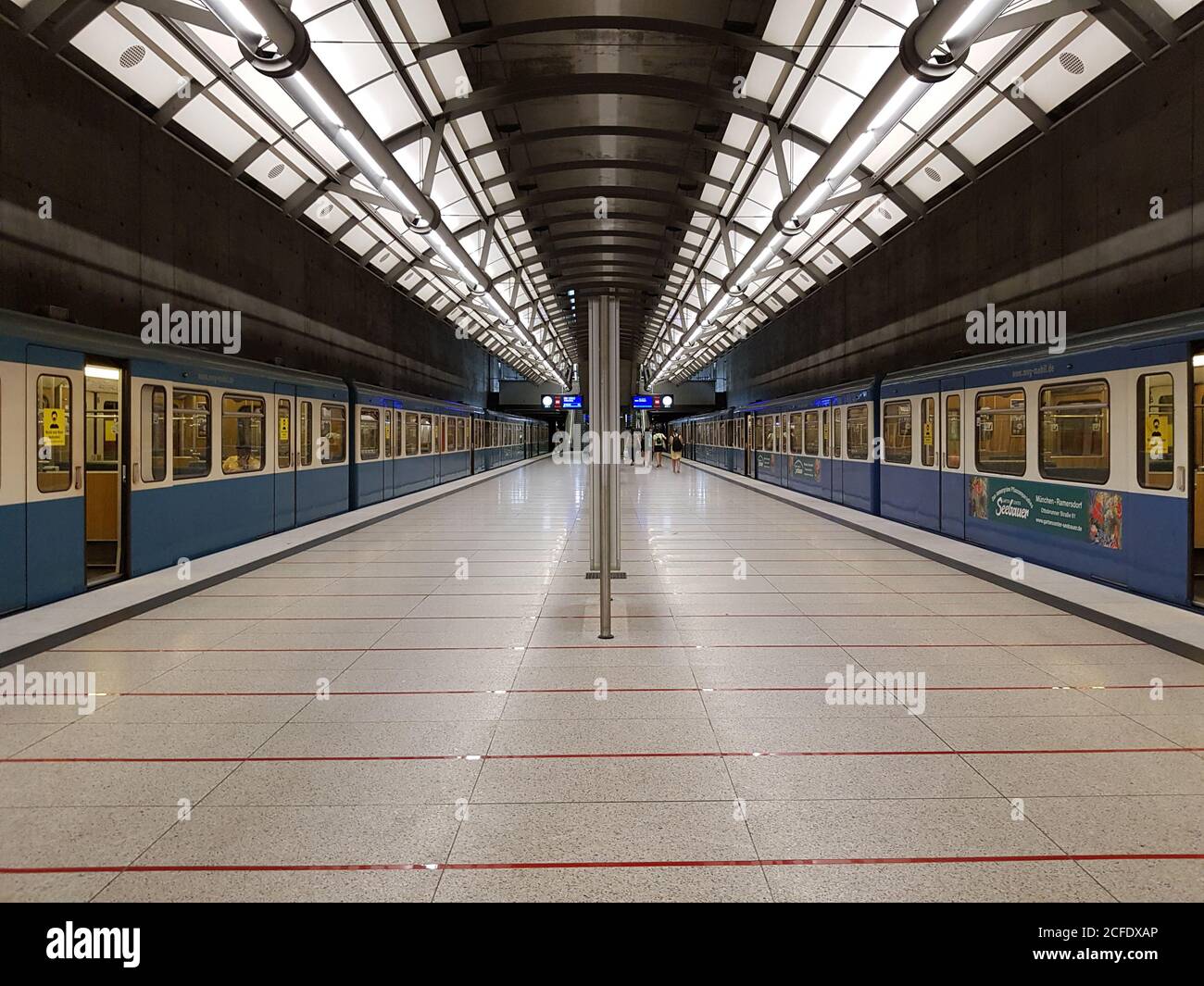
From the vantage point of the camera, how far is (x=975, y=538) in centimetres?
1044

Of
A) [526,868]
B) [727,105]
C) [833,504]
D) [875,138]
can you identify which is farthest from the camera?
[833,504]

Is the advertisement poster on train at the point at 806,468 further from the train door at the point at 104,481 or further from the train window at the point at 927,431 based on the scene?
the train door at the point at 104,481

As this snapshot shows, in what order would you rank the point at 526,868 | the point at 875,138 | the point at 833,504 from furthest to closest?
the point at 833,504
the point at 875,138
the point at 526,868

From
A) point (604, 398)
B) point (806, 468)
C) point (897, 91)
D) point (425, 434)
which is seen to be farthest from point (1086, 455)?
point (425, 434)

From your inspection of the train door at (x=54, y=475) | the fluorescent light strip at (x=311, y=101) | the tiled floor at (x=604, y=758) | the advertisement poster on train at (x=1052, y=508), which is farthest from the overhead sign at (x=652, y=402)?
the train door at (x=54, y=475)

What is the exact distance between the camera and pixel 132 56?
8133 millimetres

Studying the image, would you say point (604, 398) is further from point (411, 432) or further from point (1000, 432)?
point (411, 432)

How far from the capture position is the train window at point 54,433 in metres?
6.61

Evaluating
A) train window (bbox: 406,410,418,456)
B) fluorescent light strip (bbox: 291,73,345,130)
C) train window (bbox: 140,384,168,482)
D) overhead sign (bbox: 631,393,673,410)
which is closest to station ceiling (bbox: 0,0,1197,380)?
fluorescent light strip (bbox: 291,73,345,130)

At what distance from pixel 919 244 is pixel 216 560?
12810mm
